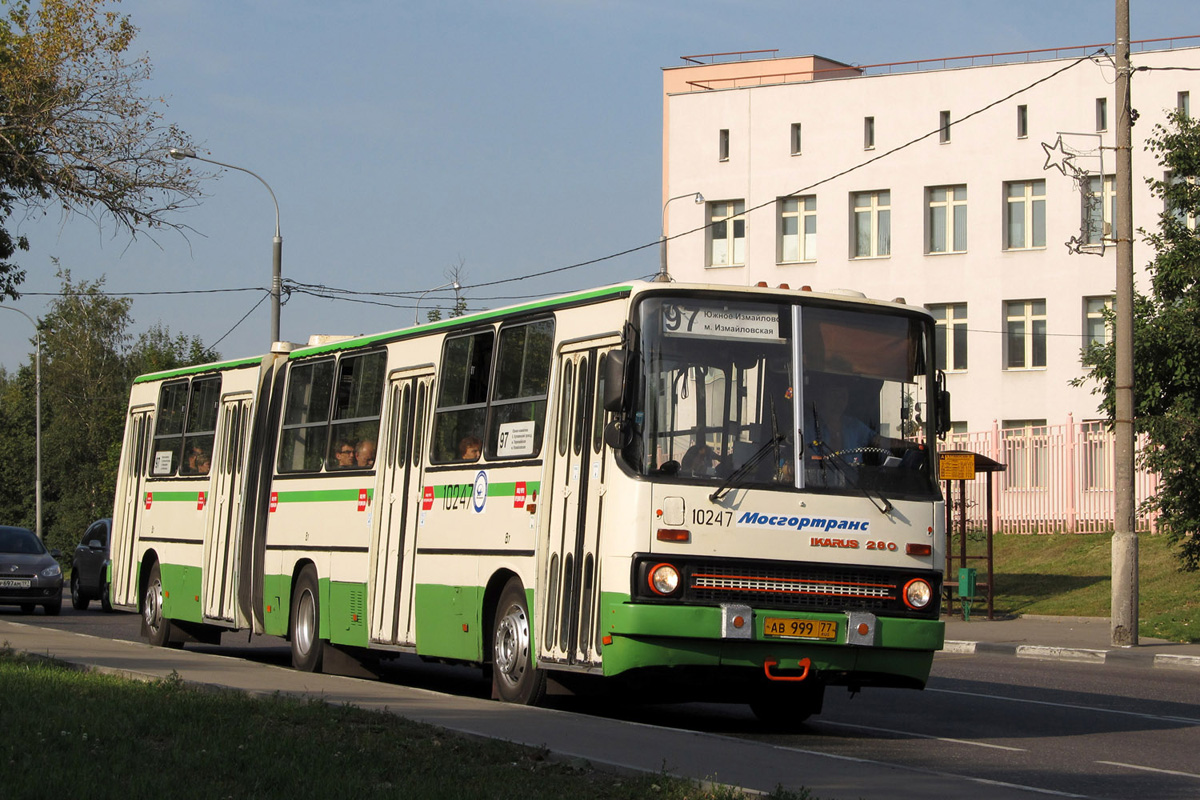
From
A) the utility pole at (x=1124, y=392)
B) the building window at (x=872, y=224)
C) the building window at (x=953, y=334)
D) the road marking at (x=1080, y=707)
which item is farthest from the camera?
the building window at (x=872, y=224)

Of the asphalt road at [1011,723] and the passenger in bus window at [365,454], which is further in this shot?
the passenger in bus window at [365,454]

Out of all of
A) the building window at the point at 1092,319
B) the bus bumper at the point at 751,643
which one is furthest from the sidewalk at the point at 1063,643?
the building window at the point at 1092,319

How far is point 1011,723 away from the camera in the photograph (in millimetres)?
13258

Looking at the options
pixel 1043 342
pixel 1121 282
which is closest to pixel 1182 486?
pixel 1121 282

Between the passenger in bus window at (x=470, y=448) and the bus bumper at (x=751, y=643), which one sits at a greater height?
the passenger in bus window at (x=470, y=448)

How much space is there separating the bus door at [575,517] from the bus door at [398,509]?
2618 mm

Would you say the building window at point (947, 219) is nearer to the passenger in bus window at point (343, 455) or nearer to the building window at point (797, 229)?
the building window at point (797, 229)

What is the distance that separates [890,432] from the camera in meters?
11.9

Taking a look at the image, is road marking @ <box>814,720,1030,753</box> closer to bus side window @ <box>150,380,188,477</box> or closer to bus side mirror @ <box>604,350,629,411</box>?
bus side mirror @ <box>604,350,629,411</box>

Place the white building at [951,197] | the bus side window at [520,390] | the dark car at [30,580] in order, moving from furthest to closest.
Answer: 1. the white building at [951,197]
2. the dark car at [30,580]
3. the bus side window at [520,390]

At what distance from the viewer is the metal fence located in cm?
3775

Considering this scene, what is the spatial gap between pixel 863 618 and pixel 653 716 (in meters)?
2.57

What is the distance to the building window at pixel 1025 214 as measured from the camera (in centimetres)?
4903

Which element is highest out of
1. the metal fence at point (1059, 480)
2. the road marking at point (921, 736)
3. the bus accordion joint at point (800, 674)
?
the metal fence at point (1059, 480)
